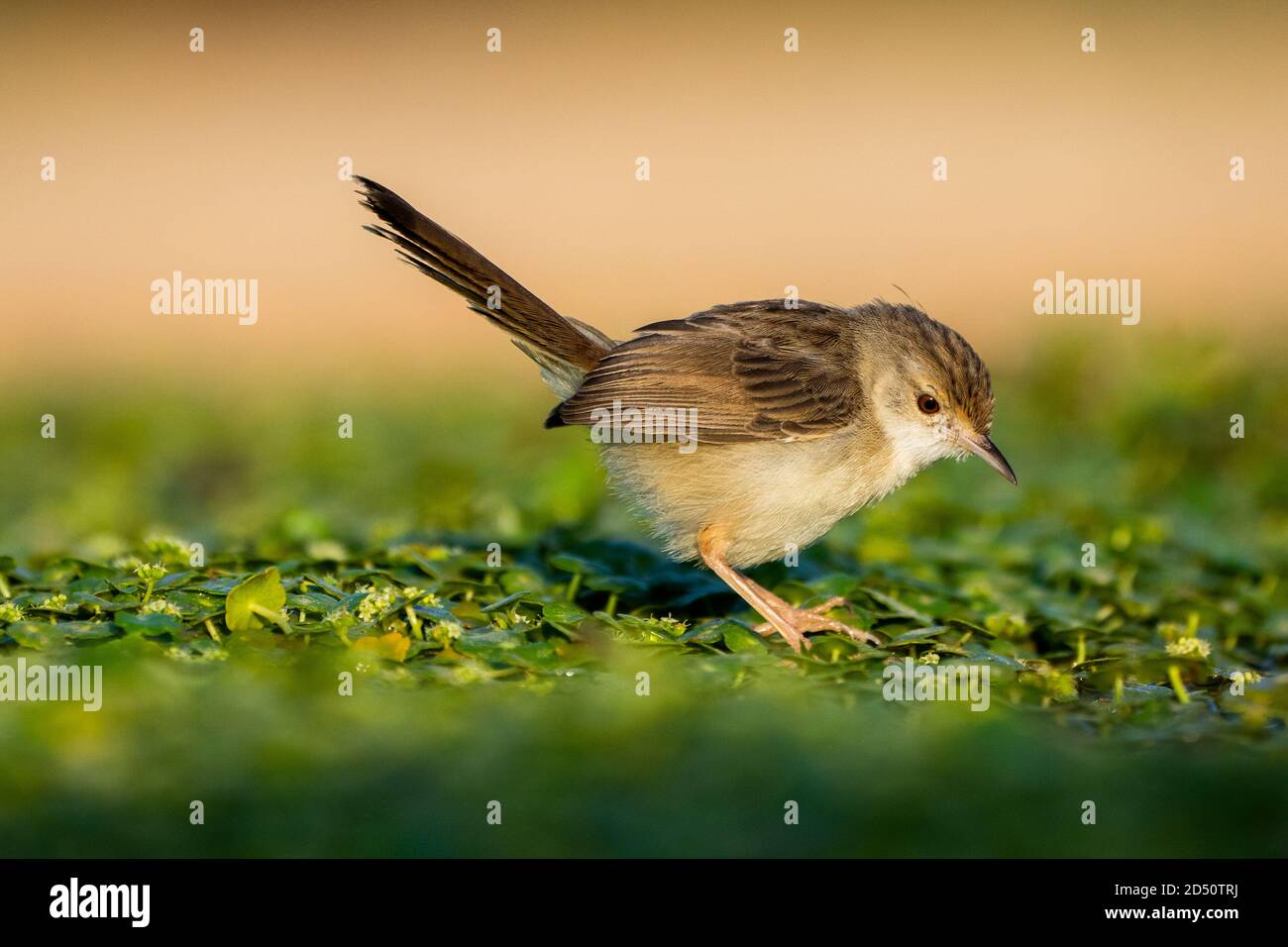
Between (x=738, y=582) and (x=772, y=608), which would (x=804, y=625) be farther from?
(x=738, y=582)

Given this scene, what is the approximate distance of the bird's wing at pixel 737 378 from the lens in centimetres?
643

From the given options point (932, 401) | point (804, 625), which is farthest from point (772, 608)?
point (932, 401)

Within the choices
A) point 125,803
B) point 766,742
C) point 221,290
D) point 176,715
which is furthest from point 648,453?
point 221,290

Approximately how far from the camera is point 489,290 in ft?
22.0

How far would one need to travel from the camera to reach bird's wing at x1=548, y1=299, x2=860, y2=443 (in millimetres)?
6426

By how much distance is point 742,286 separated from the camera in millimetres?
13180

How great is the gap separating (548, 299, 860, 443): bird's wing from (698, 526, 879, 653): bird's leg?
1.59ft

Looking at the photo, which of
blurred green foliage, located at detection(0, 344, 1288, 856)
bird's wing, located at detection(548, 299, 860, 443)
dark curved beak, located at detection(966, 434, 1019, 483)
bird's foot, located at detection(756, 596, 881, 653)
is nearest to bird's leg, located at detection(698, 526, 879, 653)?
bird's foot, located at detection(756, 596, 881, 653)

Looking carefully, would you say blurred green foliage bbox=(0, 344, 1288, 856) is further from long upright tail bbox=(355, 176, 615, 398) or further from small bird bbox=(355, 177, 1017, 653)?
long upright tail bbox=(355, 176, 615, 398)

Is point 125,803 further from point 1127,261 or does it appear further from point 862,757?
point 1127,261

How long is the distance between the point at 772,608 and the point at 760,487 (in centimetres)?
54

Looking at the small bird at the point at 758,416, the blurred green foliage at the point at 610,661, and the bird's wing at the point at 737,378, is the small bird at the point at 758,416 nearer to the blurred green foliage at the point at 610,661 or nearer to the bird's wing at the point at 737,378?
the bird's wing at the point at 737,378

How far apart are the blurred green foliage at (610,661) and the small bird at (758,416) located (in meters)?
0.42

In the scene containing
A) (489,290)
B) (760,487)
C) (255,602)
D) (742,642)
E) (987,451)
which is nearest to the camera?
(255,602)
